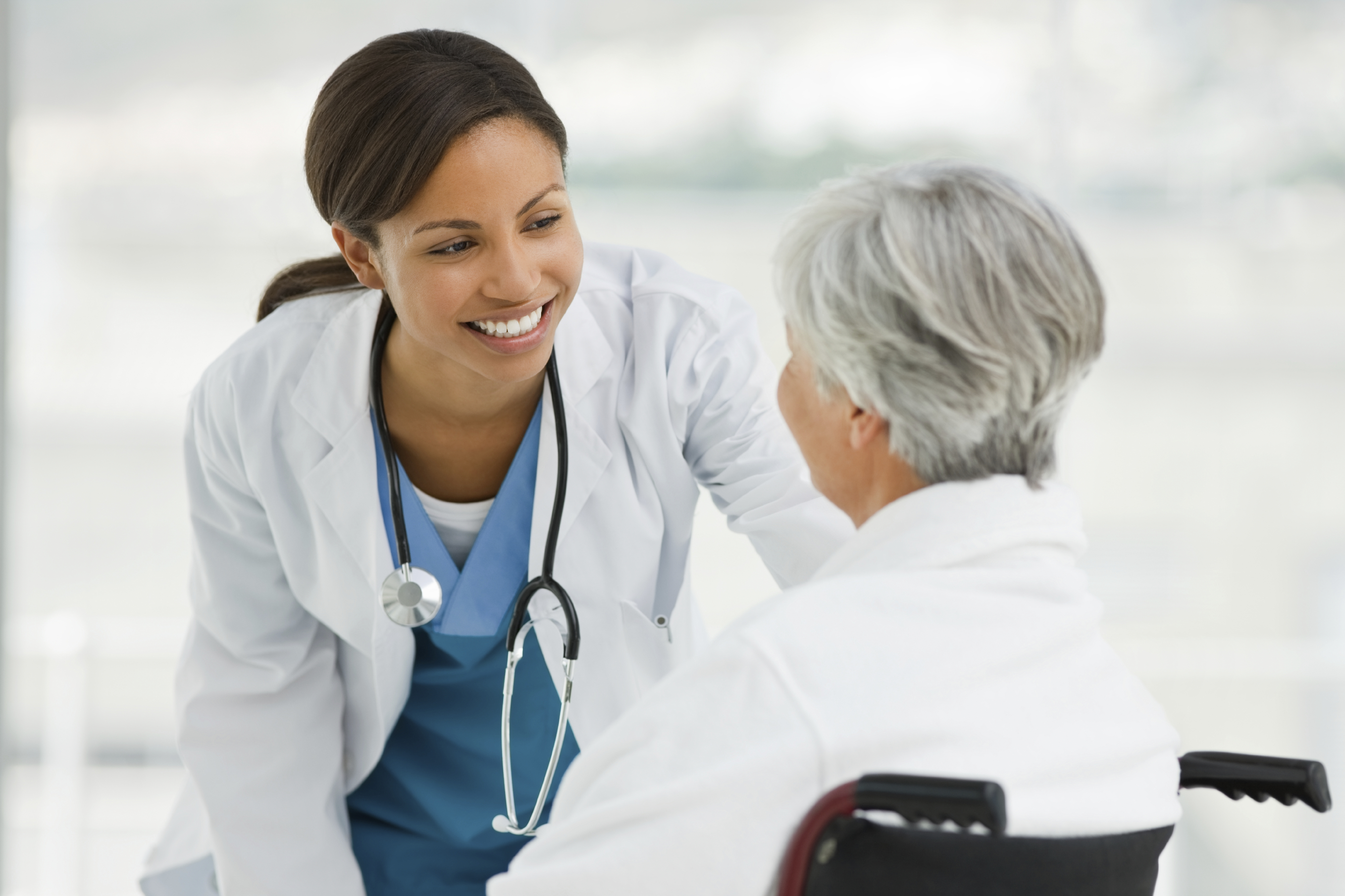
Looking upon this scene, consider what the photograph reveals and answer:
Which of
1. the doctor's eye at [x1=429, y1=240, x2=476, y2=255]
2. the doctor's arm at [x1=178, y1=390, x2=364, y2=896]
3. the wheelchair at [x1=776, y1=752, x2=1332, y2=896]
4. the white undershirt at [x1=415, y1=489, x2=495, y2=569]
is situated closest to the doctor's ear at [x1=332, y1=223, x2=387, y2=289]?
the doctor's eye at [x1=429, y1=240, x2=476, y2=255]

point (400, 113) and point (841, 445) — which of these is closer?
point (841, 445)

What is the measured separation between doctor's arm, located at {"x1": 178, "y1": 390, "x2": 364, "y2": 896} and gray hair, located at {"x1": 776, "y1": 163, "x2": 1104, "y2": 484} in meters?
0.78

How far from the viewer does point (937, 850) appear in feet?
2.46

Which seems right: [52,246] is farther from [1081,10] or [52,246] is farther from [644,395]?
[1081,10]

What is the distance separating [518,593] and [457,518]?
0.11 m

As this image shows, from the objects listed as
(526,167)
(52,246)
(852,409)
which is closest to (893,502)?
(852,409)

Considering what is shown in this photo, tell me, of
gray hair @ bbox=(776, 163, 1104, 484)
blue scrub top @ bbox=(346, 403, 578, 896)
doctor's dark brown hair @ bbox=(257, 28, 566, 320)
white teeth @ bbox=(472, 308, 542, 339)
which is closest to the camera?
gray hair @ bbox=(776, 163, 1104, 484)

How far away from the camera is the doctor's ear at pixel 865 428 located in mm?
897

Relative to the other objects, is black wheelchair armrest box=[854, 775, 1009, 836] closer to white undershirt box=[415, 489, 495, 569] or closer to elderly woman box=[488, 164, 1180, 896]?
elderly woman box=[488, 164, 1180, 896]

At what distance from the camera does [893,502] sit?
87cm

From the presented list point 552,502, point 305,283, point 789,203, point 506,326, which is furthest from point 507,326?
point 789,203

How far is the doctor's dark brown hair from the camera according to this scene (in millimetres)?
1098

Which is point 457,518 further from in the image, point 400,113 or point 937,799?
point 937,799

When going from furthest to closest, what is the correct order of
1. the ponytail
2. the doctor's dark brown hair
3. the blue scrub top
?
the ponytail < the blue scrub top < the doctor's dark brown hair
